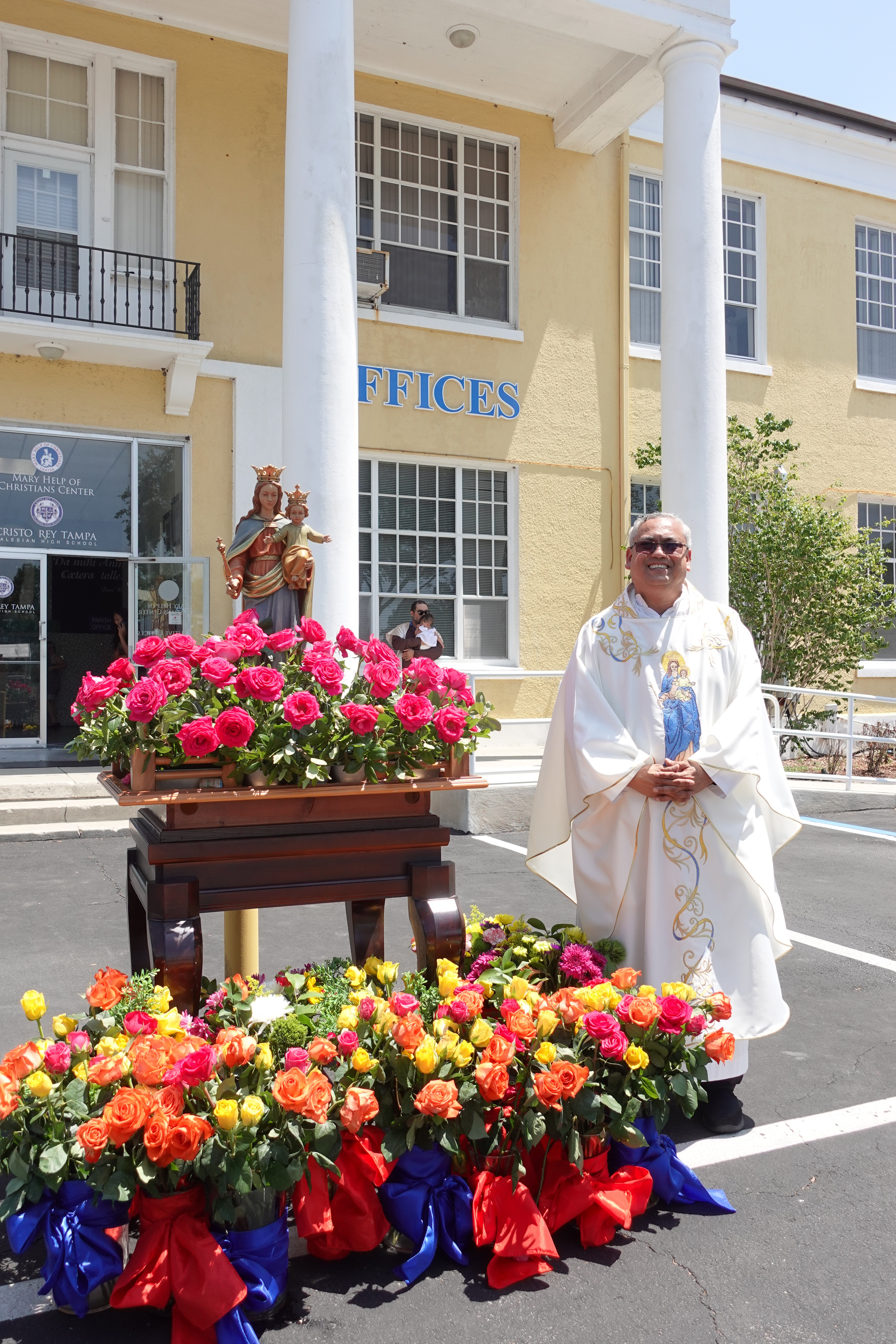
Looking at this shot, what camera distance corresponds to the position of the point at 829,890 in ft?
22.8

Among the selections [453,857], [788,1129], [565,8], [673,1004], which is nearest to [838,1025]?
[788,1129]

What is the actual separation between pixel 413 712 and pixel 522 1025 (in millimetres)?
917

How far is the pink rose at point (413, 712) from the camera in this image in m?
3.07

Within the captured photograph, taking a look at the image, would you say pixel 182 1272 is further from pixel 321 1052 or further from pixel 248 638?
pixel 248 638

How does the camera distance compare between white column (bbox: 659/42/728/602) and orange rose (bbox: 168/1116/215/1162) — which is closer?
orange rose (bbox: 168/1116/215/1162)

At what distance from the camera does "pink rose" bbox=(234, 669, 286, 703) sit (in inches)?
117

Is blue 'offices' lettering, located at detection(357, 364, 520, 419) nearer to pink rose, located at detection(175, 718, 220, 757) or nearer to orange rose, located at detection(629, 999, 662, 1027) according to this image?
pink rose, located at detection(175, 718, 220, 757)

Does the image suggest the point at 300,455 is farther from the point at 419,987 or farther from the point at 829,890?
the point at 419,987

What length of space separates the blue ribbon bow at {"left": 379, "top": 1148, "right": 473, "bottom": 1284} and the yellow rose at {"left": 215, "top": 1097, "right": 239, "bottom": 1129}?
505 millimetres

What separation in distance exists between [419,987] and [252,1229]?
32.7 inches

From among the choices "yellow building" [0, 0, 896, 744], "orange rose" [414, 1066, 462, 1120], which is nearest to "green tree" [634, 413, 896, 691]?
"yellow building" [0, 0, 896, 744]

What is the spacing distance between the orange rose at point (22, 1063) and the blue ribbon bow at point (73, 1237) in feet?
0.87

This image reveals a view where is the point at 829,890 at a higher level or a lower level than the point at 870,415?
lower

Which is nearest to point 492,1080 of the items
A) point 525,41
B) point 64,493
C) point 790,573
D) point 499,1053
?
point 499,1053
